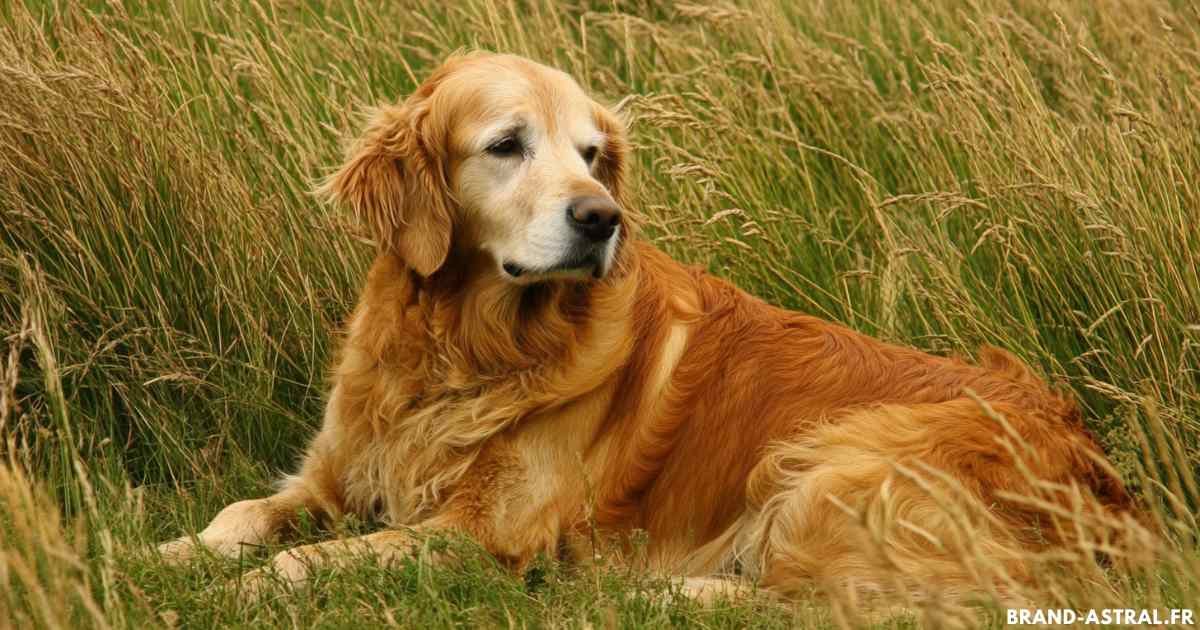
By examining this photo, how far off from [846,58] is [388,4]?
181 centimetres

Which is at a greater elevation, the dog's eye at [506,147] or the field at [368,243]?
the dog's eye at [506,147]

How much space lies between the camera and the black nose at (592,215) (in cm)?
313

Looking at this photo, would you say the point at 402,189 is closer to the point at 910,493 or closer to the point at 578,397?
the point at 578,397

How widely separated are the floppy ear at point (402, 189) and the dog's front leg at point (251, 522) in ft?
2.29

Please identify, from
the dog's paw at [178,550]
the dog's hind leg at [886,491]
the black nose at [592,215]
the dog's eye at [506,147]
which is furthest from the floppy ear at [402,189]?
the dog's hind leg at [886,491]

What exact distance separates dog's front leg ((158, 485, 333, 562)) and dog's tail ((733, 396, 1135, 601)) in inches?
45.6

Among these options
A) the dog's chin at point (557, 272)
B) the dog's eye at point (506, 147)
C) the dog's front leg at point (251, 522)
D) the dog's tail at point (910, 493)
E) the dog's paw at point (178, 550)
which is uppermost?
the dog's eye at point (506, 147)

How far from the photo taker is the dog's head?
318cm

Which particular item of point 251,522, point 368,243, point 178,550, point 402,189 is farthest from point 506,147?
point 178,550

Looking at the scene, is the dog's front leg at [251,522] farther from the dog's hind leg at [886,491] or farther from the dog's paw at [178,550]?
the dog's hind leg at [886,491]

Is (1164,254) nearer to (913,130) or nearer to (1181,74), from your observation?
(913,130)

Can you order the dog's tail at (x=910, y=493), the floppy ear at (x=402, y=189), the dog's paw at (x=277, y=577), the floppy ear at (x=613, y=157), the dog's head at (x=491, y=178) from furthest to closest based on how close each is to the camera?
the floppy ear at (x=613, y=157)
the floppy ear at (x=402, y=189)
the dog's head at (x=491, y=178)
the dog's tail at (x=910, y=493)
the dog's paw at (x=277, y=577)

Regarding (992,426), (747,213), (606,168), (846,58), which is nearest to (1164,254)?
(992,426)

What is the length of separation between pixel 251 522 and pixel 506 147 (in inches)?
43.9
